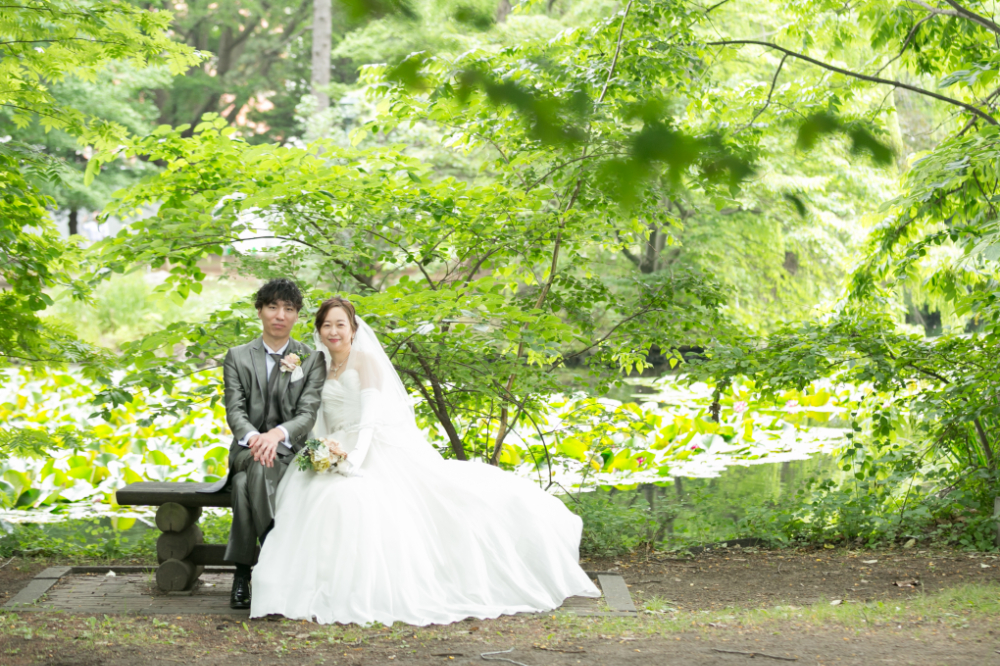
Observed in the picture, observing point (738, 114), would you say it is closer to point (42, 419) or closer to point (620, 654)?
point (620, 654)

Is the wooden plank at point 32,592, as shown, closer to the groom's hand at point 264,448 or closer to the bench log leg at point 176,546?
the bench log leg at point 176,546

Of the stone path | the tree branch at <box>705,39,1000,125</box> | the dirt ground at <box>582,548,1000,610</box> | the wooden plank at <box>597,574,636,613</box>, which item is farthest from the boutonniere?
the tree branch at <box>705,39,1000,125</box>

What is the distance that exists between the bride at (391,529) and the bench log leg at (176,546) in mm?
629

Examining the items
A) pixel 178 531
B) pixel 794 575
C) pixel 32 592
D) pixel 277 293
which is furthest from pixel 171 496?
pixel 794 575

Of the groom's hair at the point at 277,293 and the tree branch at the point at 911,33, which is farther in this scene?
the tree branch at the point at 911,33

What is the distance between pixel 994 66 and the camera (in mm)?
4488

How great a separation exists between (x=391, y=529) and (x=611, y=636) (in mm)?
1166

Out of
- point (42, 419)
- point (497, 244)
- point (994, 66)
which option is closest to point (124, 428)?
point (42, 419)

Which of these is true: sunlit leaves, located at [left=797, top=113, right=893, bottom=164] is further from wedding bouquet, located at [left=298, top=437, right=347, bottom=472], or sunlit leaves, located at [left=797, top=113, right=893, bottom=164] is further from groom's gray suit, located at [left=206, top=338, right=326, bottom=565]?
groom's gray suit, located at [left=206, top=338, right=326, bottom=565]

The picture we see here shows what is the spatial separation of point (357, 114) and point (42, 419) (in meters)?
8.66

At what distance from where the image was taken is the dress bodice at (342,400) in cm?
459

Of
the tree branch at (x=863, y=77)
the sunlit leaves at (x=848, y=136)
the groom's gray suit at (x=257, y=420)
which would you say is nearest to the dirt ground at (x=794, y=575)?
the groom's gray suit at (x=257, y=420)

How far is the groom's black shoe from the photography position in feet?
13.7

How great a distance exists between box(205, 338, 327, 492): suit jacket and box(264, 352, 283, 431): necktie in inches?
0.6
